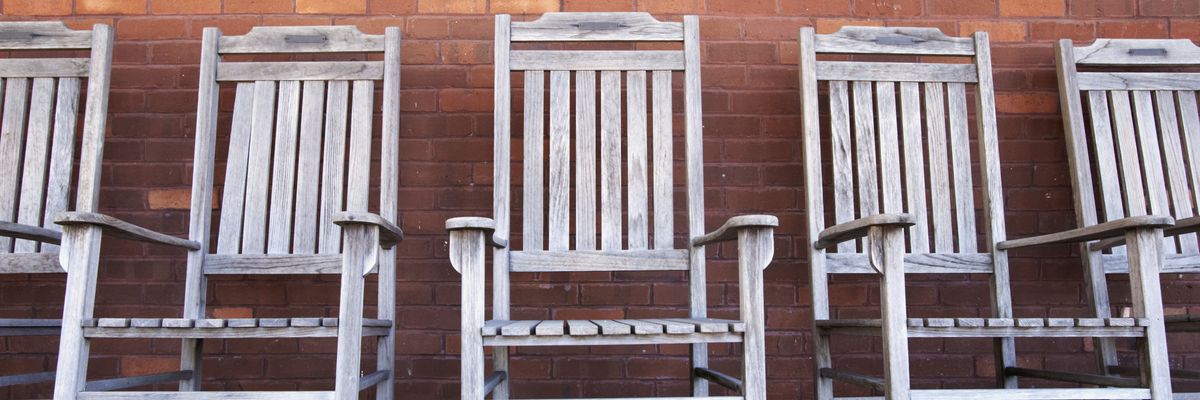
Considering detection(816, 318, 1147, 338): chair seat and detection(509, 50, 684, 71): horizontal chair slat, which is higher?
detection(509, 50, 684, 71): horizontal chair slat

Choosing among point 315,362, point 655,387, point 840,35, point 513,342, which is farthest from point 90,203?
point 840,35

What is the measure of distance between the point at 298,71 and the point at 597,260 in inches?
37.2

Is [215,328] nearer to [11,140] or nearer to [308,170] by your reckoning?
[308,170]

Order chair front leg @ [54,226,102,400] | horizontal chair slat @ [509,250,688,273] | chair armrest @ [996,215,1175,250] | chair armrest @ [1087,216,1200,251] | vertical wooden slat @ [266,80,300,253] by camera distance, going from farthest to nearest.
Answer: vertical wooden slat @ [266,80,300,253] < horizontal chair slat @ [509,250,688,273] < chair armrest @ [1087,216,1200,251] < chair armrest @ [996,215,1175,250] < chair front leg @ [54,226,102,400]

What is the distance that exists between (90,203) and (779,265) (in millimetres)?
1824

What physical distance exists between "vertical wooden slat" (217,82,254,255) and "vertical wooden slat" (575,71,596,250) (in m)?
0.85

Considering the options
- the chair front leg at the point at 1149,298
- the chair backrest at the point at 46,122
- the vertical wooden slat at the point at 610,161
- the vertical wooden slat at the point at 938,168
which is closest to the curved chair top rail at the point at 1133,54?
the vertical wooden slat at the point at 938,168

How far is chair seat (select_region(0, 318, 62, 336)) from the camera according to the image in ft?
7.43

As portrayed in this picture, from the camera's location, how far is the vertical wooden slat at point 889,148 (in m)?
2.61

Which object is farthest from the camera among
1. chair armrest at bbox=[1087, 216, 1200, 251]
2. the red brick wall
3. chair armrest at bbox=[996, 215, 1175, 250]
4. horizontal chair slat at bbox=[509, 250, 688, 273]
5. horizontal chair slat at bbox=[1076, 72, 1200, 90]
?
the red brick wall

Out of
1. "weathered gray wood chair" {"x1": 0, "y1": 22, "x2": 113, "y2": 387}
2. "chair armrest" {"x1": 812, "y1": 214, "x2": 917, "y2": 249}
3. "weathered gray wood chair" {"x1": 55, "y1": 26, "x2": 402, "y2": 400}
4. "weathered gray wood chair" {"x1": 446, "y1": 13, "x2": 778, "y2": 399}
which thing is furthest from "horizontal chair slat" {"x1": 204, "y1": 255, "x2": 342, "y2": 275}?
"chair armrest" {"x1": 812, "y1": 214, "x2": 917, "y2": 249}

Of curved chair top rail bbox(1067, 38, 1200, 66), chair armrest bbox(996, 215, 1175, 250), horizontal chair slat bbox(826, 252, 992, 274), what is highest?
curved chair top rail bbox(1067, 38, 1200, 66)

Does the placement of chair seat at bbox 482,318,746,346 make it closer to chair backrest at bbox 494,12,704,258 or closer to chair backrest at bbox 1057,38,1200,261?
chair backrest at bbox 494,12,704,258

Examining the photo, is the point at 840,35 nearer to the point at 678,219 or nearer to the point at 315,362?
the point at 678,219
